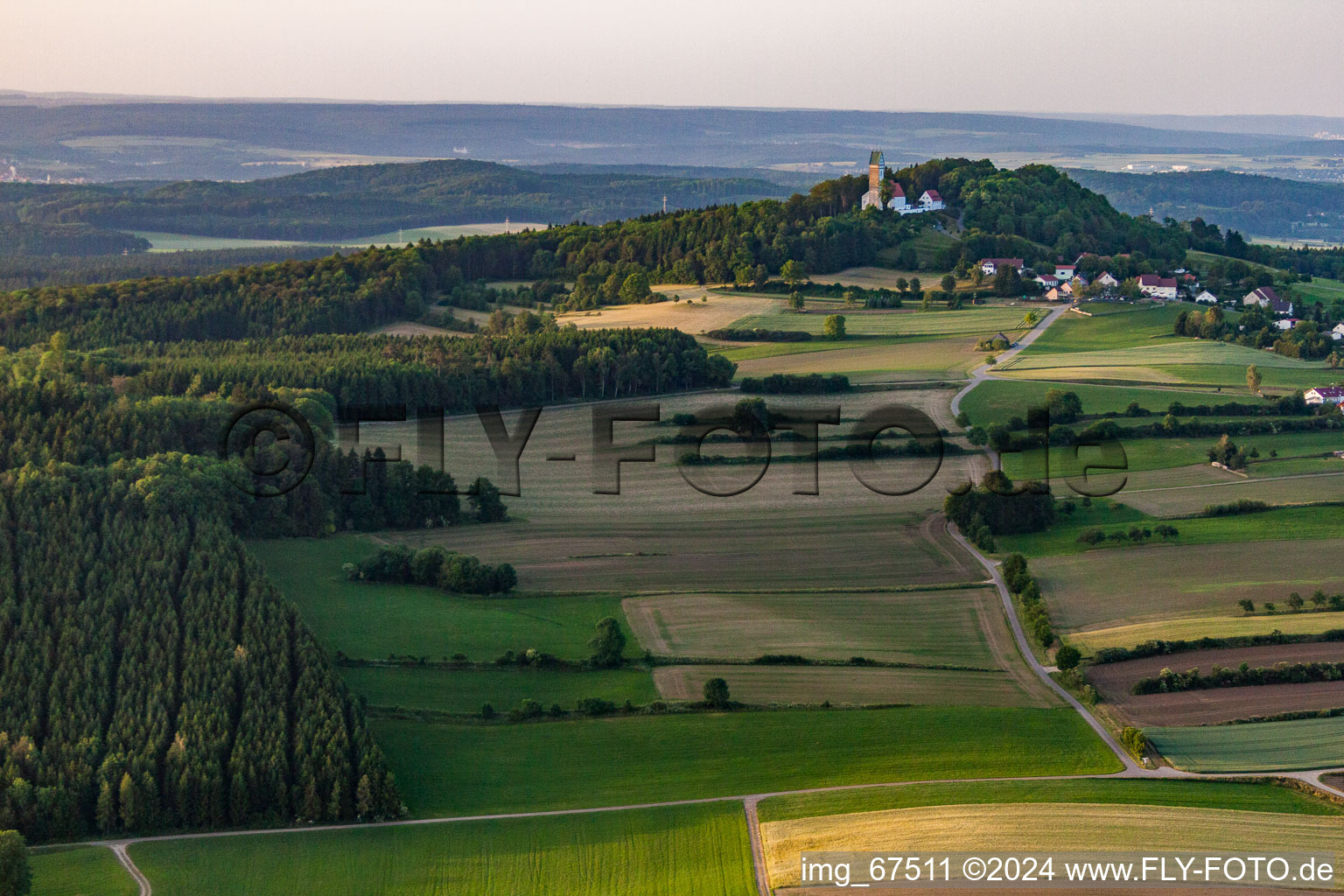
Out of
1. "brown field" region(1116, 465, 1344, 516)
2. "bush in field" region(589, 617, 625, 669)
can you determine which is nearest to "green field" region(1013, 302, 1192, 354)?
"brown field" region(1116, 465, 1344, 516)

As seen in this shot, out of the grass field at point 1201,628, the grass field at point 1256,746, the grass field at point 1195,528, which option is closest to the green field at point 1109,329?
the grass field at point 1195,528

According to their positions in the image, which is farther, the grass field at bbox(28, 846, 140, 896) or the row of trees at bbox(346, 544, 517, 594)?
the row of trees at bbox(346, 544, 517, 594)

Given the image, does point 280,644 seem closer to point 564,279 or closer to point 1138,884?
point 1138,884

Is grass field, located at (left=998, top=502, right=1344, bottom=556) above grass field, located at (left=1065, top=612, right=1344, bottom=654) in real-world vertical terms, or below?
above

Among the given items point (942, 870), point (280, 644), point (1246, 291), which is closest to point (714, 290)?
point (1246, 291)

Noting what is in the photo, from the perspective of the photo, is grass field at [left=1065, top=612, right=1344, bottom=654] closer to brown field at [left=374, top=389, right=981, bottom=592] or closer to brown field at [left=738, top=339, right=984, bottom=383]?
brown field at [left=374, top=389, right=981, bottom=592]

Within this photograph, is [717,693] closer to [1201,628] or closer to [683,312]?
[1201,628]
